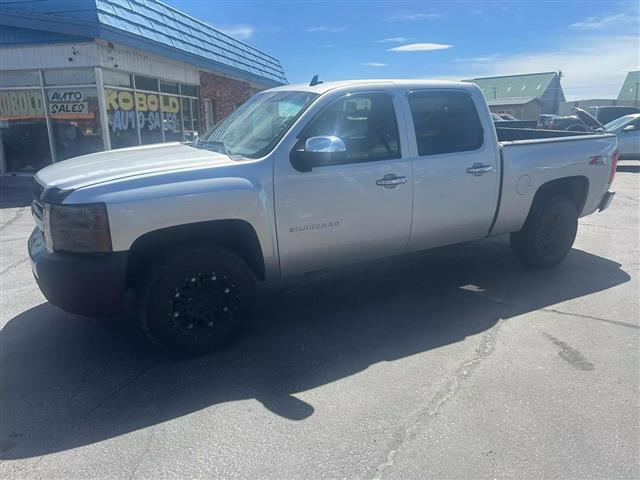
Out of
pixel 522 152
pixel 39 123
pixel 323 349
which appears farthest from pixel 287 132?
pixel 39 123

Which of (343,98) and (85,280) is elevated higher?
(343,98)

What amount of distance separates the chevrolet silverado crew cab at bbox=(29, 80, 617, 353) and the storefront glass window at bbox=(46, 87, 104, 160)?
8.88 meters

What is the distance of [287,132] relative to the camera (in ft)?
13.0

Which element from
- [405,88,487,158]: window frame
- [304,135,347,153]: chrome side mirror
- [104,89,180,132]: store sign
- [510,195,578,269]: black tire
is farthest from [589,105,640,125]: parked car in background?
[304,135,347,153]: chrome side mirror

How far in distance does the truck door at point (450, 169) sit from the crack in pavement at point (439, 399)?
42.1 inches

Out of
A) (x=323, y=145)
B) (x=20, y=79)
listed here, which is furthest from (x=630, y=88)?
(x=323, y=145)

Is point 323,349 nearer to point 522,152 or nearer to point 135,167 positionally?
point 135,167

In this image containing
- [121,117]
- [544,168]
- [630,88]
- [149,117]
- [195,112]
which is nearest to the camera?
[544,168]

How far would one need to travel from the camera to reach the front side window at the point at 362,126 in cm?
414

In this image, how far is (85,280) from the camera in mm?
3318

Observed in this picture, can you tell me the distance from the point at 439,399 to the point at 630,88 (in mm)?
65880

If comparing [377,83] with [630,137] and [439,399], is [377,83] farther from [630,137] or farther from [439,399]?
[630,137]

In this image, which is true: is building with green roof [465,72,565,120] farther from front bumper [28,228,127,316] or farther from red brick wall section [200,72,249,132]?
front bumper [28,228,127,316]

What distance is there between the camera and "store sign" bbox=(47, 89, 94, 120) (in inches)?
488
